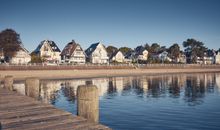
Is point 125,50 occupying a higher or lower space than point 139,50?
higher

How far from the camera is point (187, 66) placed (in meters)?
127

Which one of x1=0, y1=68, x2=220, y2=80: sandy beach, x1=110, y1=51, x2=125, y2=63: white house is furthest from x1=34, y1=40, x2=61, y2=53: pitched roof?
x1=0, y1=68, x2=220, y2=80: sandy beach

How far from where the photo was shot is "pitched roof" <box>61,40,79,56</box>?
387 ft

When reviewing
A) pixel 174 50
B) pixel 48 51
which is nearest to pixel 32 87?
pixel 48 51

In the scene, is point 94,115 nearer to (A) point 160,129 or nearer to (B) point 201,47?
(A) point 160,129

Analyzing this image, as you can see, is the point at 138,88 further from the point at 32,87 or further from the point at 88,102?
the point at 88,102

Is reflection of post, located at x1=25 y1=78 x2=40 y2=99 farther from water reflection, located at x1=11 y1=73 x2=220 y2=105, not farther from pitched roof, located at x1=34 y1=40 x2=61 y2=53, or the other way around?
pitched roof, located at x1=34 y1=40 x2=61 y2=53

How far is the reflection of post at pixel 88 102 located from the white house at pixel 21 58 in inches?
3934

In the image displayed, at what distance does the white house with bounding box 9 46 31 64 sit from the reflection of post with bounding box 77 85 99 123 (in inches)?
3934

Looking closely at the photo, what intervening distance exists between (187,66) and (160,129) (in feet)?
381

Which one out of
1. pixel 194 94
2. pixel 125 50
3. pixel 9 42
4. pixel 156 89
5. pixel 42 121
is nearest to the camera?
pixel 42 121

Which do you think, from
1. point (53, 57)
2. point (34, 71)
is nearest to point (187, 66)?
point (53, 57)

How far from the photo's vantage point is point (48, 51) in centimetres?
11506

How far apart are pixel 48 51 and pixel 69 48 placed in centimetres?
1033
